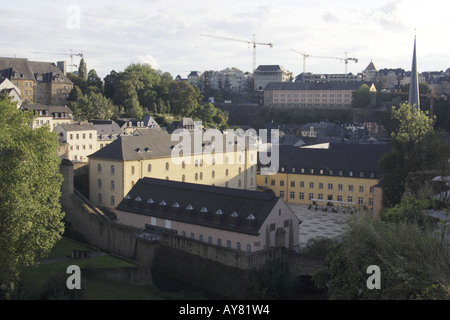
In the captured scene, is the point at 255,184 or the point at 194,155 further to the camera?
the point at 255,184

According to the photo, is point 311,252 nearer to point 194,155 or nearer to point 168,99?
point 194,155

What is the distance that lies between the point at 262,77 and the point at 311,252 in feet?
357

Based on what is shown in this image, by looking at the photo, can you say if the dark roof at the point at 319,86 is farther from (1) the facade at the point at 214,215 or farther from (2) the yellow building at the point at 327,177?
(1) the facade at the point at 214,215

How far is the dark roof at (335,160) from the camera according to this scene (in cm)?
4772

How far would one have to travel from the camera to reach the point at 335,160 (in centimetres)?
4931

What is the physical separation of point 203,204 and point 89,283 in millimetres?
8631

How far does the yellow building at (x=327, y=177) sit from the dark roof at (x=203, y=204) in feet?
55.9

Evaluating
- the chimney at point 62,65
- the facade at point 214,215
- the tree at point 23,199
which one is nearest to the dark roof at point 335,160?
the facade at point 214,215

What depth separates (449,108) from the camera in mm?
91438

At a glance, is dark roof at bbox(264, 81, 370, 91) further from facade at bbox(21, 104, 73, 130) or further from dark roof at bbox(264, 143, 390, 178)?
facade at bbox(21, 104, 73, 130)
